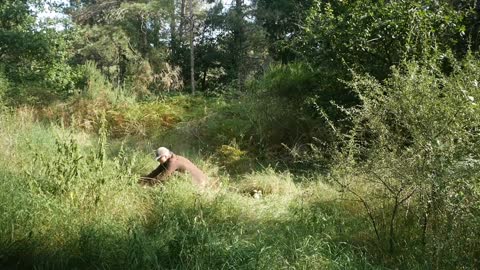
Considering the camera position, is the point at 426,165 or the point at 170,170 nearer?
the point at 426,165

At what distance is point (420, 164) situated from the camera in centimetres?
345

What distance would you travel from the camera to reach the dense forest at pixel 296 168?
Answer: 3463 millimetres

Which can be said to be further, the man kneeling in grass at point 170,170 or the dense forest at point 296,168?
the man kneeling in grass at point 170,170

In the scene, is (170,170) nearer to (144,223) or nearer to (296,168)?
(144,223)

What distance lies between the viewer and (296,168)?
24.8ft

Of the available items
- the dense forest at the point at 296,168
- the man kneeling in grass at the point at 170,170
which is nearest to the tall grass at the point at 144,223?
the dense forest at the point at 296,168

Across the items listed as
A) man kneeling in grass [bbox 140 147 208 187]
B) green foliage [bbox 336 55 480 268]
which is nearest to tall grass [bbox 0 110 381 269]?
man kneeling in grass [bbox 140 147 208 187]

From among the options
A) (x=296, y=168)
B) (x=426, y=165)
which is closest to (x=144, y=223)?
(x=426, y=165)

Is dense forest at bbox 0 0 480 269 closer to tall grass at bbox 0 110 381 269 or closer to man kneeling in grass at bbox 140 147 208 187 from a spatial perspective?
tall grass at bbox 0 110 381 269

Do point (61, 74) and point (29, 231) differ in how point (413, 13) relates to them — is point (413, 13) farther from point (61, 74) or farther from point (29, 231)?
point (61, 74)

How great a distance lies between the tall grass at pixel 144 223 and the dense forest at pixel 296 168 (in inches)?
0.6

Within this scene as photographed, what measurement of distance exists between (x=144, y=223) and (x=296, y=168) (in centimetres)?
380

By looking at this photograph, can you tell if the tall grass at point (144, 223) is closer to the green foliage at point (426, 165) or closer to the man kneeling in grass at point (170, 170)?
the man kneeling in grass at point (170, 170)

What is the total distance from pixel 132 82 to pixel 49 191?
936 centimetres
